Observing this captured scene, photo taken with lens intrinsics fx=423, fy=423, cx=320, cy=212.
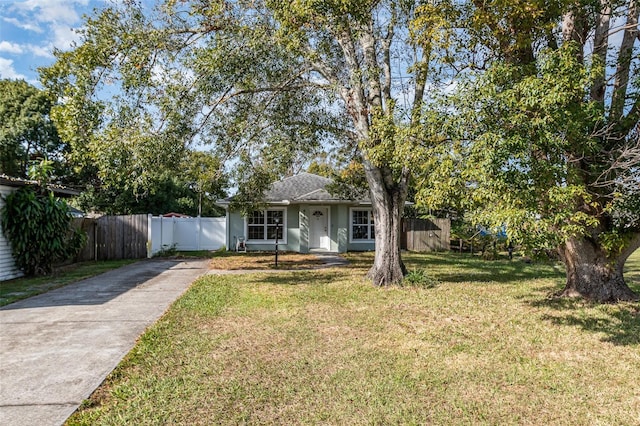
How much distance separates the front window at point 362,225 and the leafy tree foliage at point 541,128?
45.6 feet

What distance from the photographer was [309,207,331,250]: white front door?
2044cm

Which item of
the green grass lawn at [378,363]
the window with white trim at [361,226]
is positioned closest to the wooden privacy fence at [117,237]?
the window with white trim at [361,226]

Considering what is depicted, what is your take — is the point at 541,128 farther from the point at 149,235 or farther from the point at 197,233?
the point at 197,233

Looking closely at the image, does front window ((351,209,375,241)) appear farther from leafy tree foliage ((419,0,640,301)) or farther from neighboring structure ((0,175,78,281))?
leafy tree foliage ((419,0,640,301))

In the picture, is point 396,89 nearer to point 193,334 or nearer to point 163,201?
point 193,334

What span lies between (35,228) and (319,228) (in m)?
12.0

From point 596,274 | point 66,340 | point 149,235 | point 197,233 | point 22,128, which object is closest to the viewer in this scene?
point 66,340

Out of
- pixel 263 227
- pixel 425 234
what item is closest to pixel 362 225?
pixel 425 234

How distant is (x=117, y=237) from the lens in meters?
16.9

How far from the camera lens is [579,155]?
634 cm

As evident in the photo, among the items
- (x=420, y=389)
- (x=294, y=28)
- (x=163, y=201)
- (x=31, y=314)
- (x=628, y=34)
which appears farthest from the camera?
(x=163, y=201)

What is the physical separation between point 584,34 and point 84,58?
9680mm

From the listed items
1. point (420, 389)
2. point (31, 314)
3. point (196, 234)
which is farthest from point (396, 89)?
point (196, 234)

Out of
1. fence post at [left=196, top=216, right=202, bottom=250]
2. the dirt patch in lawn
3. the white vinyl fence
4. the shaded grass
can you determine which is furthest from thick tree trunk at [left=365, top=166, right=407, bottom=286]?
fence post at [left=196, top=216, right=202, bottom=250]
